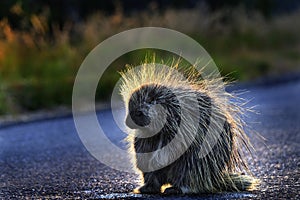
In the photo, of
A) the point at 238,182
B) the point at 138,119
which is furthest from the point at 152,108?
the point at 238,182

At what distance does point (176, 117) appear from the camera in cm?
628

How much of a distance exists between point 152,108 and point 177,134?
256 mm

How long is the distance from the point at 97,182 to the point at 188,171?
4.42 ft

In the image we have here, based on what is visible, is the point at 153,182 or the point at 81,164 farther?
the point at 81,164

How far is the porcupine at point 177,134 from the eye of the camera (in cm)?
621

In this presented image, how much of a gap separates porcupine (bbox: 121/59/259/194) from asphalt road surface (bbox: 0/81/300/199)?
0.39ft

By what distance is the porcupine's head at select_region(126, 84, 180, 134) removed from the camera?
6.18m

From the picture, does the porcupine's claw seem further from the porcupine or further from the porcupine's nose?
the porcupine's nose

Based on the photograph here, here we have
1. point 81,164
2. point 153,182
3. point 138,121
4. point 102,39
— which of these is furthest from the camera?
point 102,39

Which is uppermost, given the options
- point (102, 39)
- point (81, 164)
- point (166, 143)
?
point (102, 39)

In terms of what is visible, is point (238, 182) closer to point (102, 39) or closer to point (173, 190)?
Answer: point (173, 190)

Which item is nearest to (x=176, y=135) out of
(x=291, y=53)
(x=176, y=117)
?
(x=176, y=117)

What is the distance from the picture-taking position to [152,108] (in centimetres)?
622

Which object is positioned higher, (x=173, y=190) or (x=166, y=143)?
(x=166, y=143)
